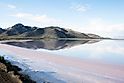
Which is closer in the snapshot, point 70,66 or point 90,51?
point 70,66

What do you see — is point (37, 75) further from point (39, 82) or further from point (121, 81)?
point (121, 81)

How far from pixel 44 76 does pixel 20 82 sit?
813cm

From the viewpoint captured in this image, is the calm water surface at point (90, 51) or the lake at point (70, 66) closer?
the lake at point (70, 66)

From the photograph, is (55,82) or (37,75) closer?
(55,82)

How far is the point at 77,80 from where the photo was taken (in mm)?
27531

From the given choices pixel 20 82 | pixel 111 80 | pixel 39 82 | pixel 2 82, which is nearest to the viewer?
pixel 2 82

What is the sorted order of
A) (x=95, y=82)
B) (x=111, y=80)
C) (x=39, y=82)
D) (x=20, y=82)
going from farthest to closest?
(x=111, y=80)
(x=95, y=82)
(x=39, y=82)
(x=20, y=82)

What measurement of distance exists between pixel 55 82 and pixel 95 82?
4179 millimetres

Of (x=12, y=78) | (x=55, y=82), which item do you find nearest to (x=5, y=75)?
(x=12, y=78)

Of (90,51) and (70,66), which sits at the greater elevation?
(90,51)

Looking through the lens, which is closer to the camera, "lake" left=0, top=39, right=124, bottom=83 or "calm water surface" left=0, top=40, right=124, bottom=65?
"lake" left=0, top=39, right=124, bottom=83

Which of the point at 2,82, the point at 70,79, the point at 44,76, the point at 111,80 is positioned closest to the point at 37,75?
the point at 44,76

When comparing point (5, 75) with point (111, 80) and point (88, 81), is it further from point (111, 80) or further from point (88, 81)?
point (111, 80)

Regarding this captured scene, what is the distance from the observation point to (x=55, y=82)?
26.1 meters
